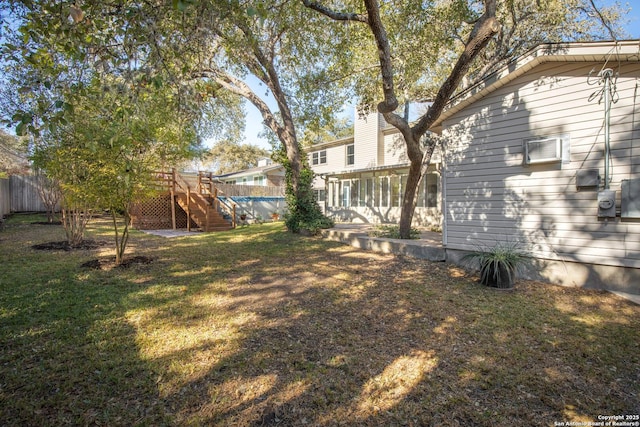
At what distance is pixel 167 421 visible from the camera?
Result: 211cm

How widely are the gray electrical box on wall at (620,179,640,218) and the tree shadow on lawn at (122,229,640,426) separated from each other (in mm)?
1304

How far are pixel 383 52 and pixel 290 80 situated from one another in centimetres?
622

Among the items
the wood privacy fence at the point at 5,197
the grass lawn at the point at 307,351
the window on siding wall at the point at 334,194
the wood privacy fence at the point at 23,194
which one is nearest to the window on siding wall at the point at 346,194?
the window on siding wall at the point at 334,194

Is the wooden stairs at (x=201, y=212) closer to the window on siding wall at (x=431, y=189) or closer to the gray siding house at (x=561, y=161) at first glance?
the window on siding wall at (x=431, y=189)

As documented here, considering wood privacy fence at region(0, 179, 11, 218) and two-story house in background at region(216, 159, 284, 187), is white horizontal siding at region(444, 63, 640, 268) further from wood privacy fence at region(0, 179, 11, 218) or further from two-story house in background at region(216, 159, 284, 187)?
two-story house in background at region(216, 159, 284, 187)

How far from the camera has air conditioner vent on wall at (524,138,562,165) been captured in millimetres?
4996

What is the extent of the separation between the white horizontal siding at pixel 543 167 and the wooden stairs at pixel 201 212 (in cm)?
979

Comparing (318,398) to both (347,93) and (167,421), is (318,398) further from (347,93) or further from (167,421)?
(347,93)

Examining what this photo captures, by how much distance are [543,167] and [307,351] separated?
16.8 feet

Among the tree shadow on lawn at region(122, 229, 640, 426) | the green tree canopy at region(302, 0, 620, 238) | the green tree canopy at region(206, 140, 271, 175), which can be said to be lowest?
the tree shadow on lawn at region(122, 229, 640, 426)

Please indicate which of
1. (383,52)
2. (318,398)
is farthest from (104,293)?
(383,52)

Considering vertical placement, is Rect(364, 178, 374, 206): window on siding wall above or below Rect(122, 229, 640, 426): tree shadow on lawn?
above

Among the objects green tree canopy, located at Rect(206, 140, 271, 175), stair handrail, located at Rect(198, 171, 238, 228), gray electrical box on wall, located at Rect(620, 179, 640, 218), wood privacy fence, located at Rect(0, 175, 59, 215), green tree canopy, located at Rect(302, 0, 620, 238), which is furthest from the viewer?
green tree canopy, located at Rect(206, 140, 271, 175)

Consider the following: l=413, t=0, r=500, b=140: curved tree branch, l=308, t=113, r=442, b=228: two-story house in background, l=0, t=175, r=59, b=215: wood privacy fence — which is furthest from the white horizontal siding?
l=0, t=175, r=59, b=215: wood privacy fence
